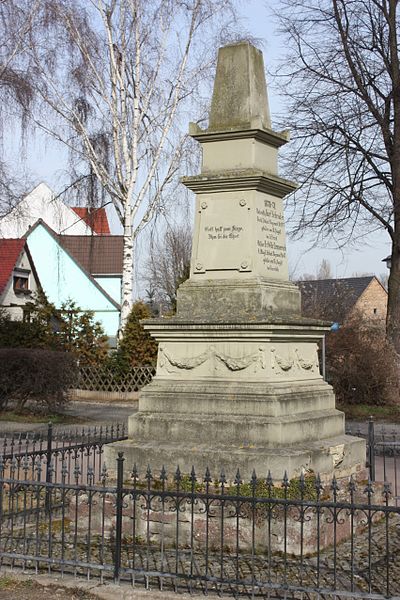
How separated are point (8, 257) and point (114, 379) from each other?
48.9 feet

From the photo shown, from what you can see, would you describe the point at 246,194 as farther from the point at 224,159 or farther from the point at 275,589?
the point at 275,589

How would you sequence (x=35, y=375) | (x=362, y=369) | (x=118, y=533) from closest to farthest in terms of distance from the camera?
(x=118, y=533) → (x=35, y=375) → (x=362, y=369)

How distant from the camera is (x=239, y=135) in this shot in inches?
335

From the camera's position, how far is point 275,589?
5.75 m

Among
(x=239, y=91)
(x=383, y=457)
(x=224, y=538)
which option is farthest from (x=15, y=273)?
(x=224, y=538)

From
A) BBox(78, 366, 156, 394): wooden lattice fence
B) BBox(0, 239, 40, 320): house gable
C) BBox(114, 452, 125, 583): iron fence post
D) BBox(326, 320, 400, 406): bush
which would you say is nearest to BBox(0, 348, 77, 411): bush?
BBox(78, 366, 156, 394): wooden lattice fence

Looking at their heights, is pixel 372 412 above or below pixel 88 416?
above

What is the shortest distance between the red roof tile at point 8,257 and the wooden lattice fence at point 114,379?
13485 mm

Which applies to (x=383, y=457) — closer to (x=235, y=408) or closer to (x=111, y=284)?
(x=235, y=408)

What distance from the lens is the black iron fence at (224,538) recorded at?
570 cm

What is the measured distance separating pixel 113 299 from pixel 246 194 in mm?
33680

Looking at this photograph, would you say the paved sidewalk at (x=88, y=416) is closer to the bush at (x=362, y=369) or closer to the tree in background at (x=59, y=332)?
the tree in background at (x=59, y=332)

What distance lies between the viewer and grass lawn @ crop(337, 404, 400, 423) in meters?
18.8

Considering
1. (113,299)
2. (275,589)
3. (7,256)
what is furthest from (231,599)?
(113,299)
